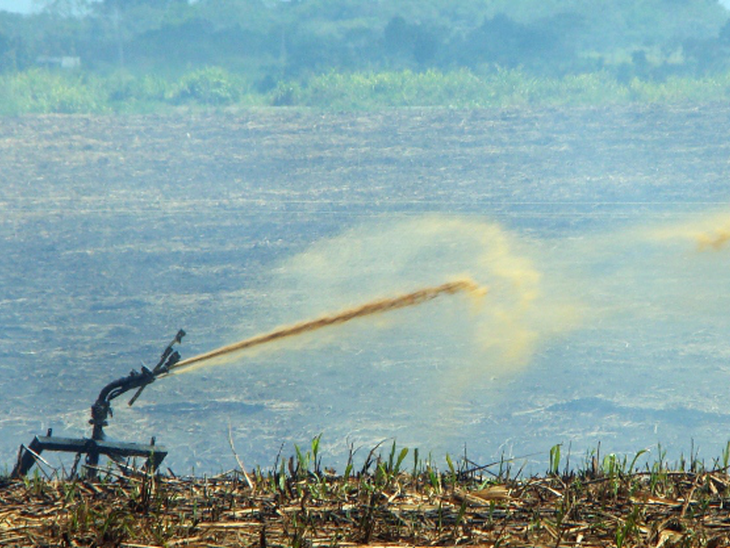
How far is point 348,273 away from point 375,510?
1797 centimetres

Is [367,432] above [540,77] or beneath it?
beneath

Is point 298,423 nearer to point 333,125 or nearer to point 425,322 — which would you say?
point 425,322

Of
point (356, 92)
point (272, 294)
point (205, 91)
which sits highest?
point (356, 92)

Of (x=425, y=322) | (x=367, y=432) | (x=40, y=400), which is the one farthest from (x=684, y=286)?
(x=40, y=400)

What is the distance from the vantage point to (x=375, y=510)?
331cm

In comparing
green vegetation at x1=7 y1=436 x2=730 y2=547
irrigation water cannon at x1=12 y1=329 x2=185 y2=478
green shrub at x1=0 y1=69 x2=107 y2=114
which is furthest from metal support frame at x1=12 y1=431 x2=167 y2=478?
green shrub at x1=0 y1=69 x2=107 y2=114

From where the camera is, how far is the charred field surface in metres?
3.33

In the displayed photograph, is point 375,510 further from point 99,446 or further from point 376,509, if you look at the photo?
point 99,446

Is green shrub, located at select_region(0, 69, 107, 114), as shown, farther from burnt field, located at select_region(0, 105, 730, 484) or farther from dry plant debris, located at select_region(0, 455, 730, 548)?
dry plant debris, located at select_region(0, 455, 730, 548)

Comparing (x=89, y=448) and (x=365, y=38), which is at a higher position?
(x=365, y=38)

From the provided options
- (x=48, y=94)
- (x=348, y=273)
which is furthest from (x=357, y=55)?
(x=348, y=273)

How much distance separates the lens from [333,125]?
30.7 metres

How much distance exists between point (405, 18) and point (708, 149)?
1309 centimetres

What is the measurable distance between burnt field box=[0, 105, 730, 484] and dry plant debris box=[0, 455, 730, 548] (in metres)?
7.74
